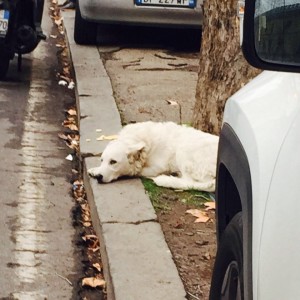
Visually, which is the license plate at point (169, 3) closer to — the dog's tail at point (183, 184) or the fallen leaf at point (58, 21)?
the fallen leaf at point (58, 21)

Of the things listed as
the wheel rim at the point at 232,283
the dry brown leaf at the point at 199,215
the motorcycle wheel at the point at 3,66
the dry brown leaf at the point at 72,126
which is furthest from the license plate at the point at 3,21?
the wheel rim at the point at 232,283

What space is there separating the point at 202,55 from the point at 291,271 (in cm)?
470

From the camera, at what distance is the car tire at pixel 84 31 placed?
434 inches

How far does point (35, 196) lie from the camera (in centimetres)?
632

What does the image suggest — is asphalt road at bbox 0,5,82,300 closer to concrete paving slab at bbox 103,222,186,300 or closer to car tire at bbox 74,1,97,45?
concrete paving slab at bbox 103,222,186,300

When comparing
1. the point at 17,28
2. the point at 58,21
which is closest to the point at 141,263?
the point at 17,28

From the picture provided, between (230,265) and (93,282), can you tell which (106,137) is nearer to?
(93,282)

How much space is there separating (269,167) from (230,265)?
0.65m

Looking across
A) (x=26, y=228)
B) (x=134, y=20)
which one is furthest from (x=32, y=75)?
(x=26, y=228)

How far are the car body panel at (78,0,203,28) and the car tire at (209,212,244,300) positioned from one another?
738 centimetres

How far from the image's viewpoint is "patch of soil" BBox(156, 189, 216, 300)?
4.66 m

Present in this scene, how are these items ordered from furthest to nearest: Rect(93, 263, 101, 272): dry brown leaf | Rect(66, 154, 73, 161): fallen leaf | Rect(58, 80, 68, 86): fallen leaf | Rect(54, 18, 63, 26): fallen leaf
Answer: Rect(54, 18, 63, 26): fallen leaf → Rect(58, 80, 68, 86): fallen leaf → Rect(66, 154, 73, 161): fallen leaf → Rect(93, 263, 101, 272): dry brown leaf

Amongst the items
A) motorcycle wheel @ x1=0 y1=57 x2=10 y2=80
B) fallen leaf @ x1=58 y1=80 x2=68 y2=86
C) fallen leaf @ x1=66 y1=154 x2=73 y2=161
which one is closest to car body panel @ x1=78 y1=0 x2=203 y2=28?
fallen leaf @ x1=58 y1=80 x2=68 y2=86

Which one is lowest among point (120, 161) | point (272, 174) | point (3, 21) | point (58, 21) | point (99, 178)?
point (58, 21)
